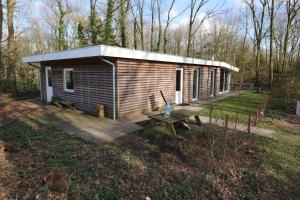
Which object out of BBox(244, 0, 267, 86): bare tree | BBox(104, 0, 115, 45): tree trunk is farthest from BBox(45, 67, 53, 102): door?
BBox(244, 0, 267, 86): bare tree

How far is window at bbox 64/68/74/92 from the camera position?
9.01 metres

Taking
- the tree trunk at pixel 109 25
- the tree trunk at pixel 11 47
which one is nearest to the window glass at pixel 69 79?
the tree trunk at pixel 11 47

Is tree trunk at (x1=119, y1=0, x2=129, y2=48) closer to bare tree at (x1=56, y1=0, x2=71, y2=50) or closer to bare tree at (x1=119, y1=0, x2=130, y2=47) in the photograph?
bare tree at (x1=119, y1=0, x2=130, y2=47)

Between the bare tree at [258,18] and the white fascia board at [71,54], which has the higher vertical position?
the bare tree at [258,18]

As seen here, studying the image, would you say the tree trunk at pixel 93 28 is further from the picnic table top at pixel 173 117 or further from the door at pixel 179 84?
the picnic table top at pixel 173 117

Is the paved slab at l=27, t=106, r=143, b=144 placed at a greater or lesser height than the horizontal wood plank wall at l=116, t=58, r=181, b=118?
lesser

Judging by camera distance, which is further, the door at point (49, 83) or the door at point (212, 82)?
the door at point (212, 82)

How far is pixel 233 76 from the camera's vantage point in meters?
26.1

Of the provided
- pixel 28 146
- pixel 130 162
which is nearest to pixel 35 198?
pixel 130 162

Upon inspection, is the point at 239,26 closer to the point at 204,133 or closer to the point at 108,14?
the point at 108,14

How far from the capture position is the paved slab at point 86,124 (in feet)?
18.3

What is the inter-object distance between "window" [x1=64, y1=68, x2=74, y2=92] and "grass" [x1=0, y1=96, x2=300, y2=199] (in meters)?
3.69

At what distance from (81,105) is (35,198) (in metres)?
6.28

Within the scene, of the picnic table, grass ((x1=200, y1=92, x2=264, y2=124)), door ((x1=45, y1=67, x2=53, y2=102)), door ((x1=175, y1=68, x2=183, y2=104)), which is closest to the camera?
the picnic table
